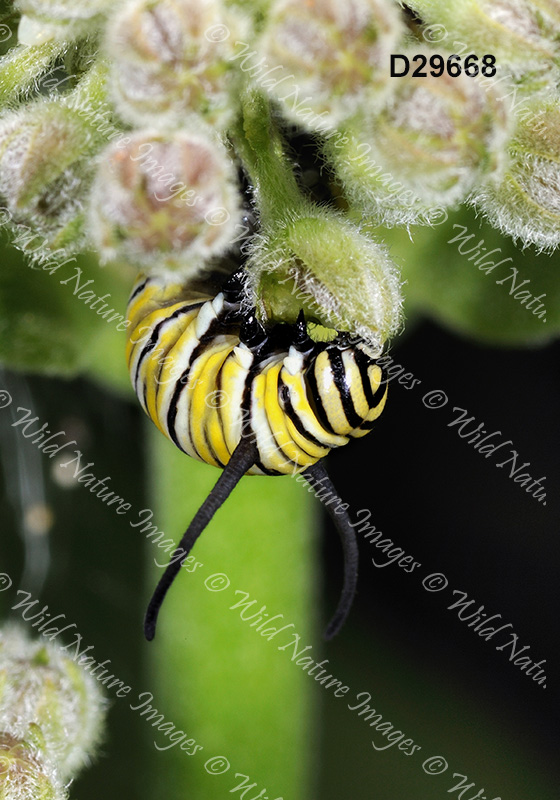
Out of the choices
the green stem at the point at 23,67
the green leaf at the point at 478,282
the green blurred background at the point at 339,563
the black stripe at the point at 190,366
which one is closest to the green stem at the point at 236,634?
the green blurred background at the point at 339,563

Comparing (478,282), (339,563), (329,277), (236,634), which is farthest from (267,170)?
(339,563)

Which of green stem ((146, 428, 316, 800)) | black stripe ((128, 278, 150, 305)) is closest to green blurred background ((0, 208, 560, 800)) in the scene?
green stem ((146, 428, 316, 800))

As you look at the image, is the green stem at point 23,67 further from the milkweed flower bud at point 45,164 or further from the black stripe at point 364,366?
the black stripe at point 364,366

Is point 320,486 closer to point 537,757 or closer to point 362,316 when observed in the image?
point 362,316

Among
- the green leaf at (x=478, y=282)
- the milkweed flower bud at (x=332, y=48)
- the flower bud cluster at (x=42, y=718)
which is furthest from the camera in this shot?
the green leaf at (x=478, y=282)

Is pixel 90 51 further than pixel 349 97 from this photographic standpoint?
Yes

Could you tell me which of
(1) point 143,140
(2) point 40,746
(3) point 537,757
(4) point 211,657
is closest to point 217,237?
(1) point 143,140

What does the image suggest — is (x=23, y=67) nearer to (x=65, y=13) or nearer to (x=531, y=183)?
(x=65, y=13)
